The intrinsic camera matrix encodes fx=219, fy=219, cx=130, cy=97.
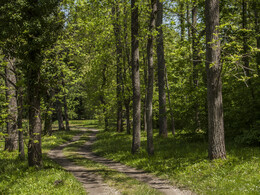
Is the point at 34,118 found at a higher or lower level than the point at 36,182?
higher

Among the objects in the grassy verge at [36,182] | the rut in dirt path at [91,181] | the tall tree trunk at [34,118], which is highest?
the tall tree trunk at [34,118]

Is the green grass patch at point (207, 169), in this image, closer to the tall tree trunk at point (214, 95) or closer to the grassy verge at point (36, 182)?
the tall tree trunk at point (214, 95)

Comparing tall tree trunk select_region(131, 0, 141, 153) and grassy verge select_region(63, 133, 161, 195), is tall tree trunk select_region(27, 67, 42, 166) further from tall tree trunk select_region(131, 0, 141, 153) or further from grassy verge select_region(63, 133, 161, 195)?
tall tree trunk select_region(131, 0, 141, 153)

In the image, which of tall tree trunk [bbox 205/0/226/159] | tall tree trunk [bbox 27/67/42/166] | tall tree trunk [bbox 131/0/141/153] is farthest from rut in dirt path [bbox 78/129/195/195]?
tall tree trunk [bbox 27/67/42/166]

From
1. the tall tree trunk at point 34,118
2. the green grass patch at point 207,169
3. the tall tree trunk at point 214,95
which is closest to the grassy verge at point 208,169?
the green grass patch at point 207,169

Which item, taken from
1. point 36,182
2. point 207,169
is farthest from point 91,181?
point 207,169

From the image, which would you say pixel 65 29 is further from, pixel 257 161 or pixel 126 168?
pixel 257 161

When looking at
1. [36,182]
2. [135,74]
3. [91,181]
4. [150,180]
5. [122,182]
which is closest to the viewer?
[36,182]

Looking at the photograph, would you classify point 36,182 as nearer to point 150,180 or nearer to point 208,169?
point 150,180

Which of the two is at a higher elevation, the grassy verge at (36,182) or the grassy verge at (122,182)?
the grassy verge at (36,182)

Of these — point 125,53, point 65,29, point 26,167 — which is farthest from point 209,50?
point 125,53

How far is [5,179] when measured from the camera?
9492 mm

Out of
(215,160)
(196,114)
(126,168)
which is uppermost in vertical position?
(196,114)

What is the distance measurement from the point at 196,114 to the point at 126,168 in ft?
19.6
